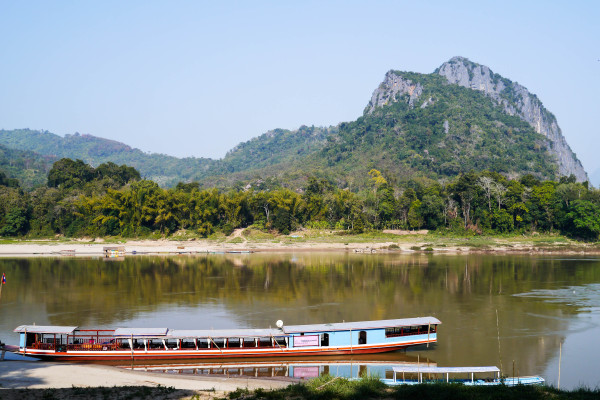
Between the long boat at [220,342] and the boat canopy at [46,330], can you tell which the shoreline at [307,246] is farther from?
the long boat at [220,342]

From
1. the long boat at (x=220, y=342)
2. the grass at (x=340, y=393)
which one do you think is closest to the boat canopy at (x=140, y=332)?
the long boat at (x=220, y=342)

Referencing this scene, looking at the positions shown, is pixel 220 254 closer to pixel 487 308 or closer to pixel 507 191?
pixel 487 308

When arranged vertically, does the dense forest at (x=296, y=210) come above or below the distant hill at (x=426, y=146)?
below

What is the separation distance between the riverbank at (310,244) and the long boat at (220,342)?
47835 mm

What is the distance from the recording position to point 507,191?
8731 centimetres

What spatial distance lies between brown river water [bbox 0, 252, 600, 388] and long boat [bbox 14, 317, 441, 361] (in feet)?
4.12

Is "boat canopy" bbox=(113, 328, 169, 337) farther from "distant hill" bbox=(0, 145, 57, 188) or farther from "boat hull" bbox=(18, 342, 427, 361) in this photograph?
"distant hill" bbox=(0, 145, 57, 188)

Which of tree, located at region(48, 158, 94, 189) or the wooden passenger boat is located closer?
the wooden passenger boat

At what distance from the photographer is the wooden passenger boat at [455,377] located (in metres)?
19.3

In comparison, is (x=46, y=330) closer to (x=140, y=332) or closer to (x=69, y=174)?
(x=140, y=332)

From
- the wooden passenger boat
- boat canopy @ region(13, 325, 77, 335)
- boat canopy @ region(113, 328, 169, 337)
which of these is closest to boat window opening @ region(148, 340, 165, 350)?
boat canopy @ region(113, 328, 169, 337)

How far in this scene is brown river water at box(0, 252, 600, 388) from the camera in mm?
26578

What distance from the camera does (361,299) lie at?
38.9 m

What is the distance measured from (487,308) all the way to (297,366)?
58.8 ft
